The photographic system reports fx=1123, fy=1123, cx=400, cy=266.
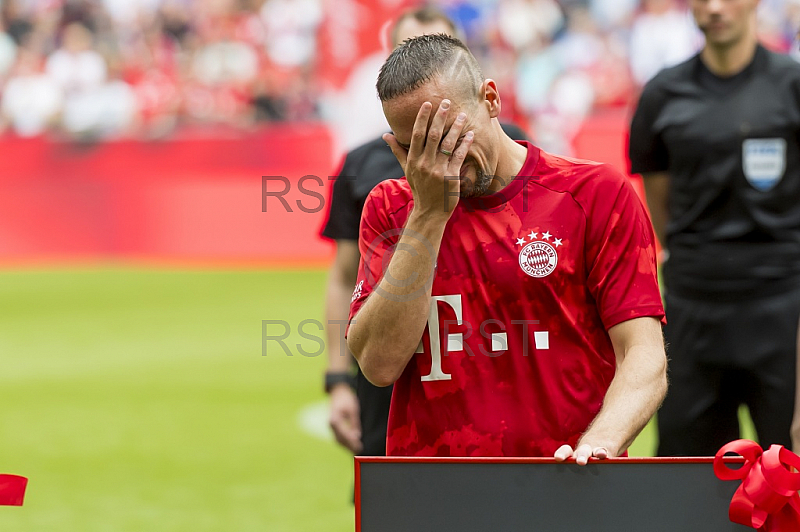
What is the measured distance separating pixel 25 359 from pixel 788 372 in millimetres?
8158

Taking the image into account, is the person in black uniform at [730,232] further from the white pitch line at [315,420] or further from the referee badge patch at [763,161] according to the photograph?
the white pitch line at [315,420]

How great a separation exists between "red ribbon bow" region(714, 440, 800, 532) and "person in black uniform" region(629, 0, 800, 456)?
225 centimetres

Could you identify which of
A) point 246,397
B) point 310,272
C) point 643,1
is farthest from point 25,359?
point 643,1

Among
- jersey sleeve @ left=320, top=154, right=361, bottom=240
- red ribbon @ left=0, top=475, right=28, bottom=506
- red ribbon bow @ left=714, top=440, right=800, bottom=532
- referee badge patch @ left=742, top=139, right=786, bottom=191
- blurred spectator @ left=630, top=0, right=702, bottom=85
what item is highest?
blurred spectator @ left=630, top=0, right=702, bottom=85

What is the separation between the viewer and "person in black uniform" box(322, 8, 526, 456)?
394 centimetres

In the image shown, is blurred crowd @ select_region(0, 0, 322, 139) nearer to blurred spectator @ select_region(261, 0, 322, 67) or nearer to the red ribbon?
blurred spectator @ select_region(261, 0, 322, 67)

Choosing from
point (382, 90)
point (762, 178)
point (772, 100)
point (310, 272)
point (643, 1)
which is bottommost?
point (382, 90)

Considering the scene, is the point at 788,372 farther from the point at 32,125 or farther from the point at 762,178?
the point at 32,125

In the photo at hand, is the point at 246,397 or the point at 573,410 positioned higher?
the point at 246,397

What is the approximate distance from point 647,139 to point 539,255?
82.7 inches

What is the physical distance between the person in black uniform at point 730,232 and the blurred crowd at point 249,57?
40.0 ft

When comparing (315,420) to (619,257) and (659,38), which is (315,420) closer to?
(619,257)

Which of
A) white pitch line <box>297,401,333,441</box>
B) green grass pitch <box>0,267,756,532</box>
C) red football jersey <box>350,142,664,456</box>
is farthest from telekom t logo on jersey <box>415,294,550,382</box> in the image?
white pitch line <box>297,401,333,441</box>

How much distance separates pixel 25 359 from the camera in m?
10.6
